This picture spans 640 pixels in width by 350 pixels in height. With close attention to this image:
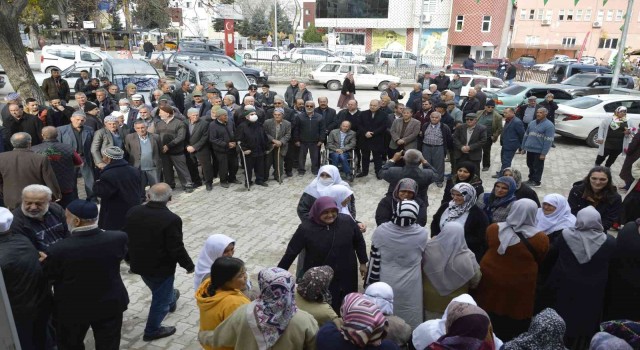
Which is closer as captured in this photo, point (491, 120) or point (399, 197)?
point (399, 197)

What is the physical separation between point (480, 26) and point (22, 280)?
4897cm

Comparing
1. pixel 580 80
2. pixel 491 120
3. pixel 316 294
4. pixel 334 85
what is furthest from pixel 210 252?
pixel 334 85

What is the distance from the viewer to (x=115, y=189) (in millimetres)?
5629

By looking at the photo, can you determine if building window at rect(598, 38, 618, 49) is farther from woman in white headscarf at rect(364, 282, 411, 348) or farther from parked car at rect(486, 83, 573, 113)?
woman in white headscarf at rect(364, 282, 411, 348)

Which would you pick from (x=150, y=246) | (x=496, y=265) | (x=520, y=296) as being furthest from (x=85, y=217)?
(x=520, y=296)

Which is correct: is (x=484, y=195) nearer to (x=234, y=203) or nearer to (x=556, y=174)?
(x=234, y=203)

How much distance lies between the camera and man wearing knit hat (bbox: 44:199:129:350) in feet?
11.5

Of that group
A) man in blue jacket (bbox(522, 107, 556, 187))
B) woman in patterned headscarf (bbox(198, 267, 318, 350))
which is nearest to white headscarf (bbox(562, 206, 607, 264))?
woman in patterned headscarf (bbox(198, 267, 318, 350))

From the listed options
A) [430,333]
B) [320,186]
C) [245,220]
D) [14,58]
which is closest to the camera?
[430,333]

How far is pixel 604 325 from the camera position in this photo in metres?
2.98

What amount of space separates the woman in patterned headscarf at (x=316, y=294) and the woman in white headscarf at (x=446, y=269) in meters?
1.11

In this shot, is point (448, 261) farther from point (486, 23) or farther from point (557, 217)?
point (486, 23)

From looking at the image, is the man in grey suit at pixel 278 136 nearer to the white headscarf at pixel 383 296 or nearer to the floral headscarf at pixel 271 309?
the white headscarf at pixel 383 296

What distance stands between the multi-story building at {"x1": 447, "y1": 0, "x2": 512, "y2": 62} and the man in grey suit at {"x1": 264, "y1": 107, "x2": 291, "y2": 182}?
41.9 meters
